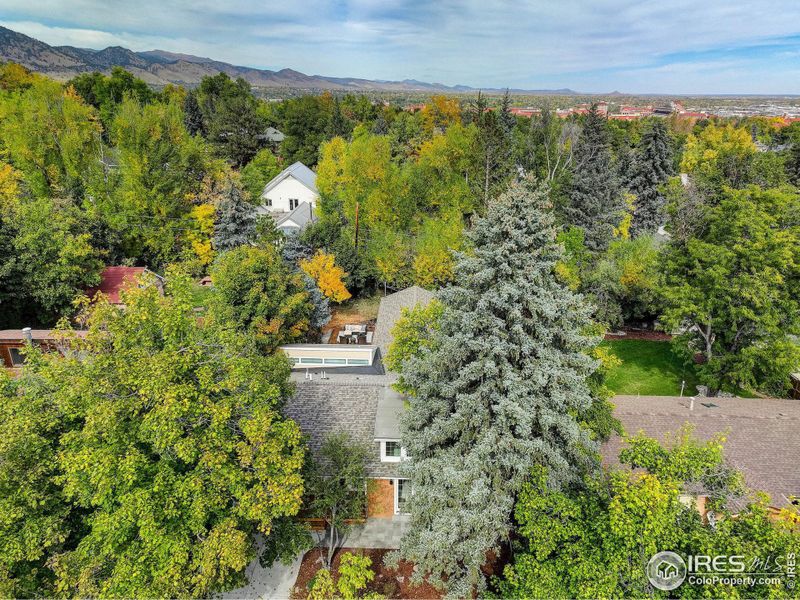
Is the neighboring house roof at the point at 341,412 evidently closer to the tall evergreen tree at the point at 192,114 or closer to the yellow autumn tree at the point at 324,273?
the yellow autumn tree at the point at 324,273

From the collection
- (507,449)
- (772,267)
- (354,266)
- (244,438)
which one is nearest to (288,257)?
(354,266)

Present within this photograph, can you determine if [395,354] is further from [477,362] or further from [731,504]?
[731,504]

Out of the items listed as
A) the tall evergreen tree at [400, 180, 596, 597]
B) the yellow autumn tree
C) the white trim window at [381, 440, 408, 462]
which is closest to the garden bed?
the tall evergreen tree at [400, 180, 596, 597]

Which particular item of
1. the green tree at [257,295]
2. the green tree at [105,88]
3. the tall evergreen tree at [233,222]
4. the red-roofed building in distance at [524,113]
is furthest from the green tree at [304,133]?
the green tree at [257,295]

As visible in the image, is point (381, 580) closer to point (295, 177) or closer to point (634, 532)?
point (634, 532)

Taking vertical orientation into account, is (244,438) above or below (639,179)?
below
